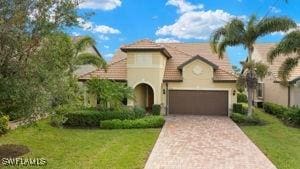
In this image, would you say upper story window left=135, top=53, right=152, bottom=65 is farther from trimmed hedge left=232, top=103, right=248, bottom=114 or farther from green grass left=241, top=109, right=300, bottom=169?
green grass left=241, top=109, right=300, bottom=169

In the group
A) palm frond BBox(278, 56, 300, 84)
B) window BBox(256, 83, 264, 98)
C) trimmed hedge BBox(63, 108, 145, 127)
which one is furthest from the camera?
window BBox(256, 83, 264, 98)

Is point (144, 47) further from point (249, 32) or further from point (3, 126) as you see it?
point (3, 126)

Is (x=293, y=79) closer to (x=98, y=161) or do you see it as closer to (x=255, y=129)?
(x=255, y=129)

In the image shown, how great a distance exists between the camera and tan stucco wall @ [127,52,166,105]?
2919cm

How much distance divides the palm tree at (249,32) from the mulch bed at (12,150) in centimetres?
1589

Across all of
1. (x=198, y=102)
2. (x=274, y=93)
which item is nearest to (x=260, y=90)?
(x=274, y=93)

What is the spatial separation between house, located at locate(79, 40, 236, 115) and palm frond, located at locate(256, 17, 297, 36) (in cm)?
526

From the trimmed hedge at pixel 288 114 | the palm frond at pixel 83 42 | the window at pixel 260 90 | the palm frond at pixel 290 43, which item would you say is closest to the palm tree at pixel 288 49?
the palm frond at pixel 290 43

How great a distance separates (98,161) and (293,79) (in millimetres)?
19684

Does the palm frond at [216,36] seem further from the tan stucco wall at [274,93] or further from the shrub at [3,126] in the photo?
the shrub at [3,126]

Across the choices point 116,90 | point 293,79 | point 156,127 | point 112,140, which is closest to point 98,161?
point 112,140

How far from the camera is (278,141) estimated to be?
60.2 ft

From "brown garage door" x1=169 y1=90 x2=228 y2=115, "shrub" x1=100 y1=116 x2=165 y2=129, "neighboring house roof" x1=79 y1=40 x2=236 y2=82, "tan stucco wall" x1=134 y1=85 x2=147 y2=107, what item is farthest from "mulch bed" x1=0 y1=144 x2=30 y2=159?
"brown garage door" x1=169 y1=90 x2=228 y2=115

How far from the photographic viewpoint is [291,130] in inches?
866
